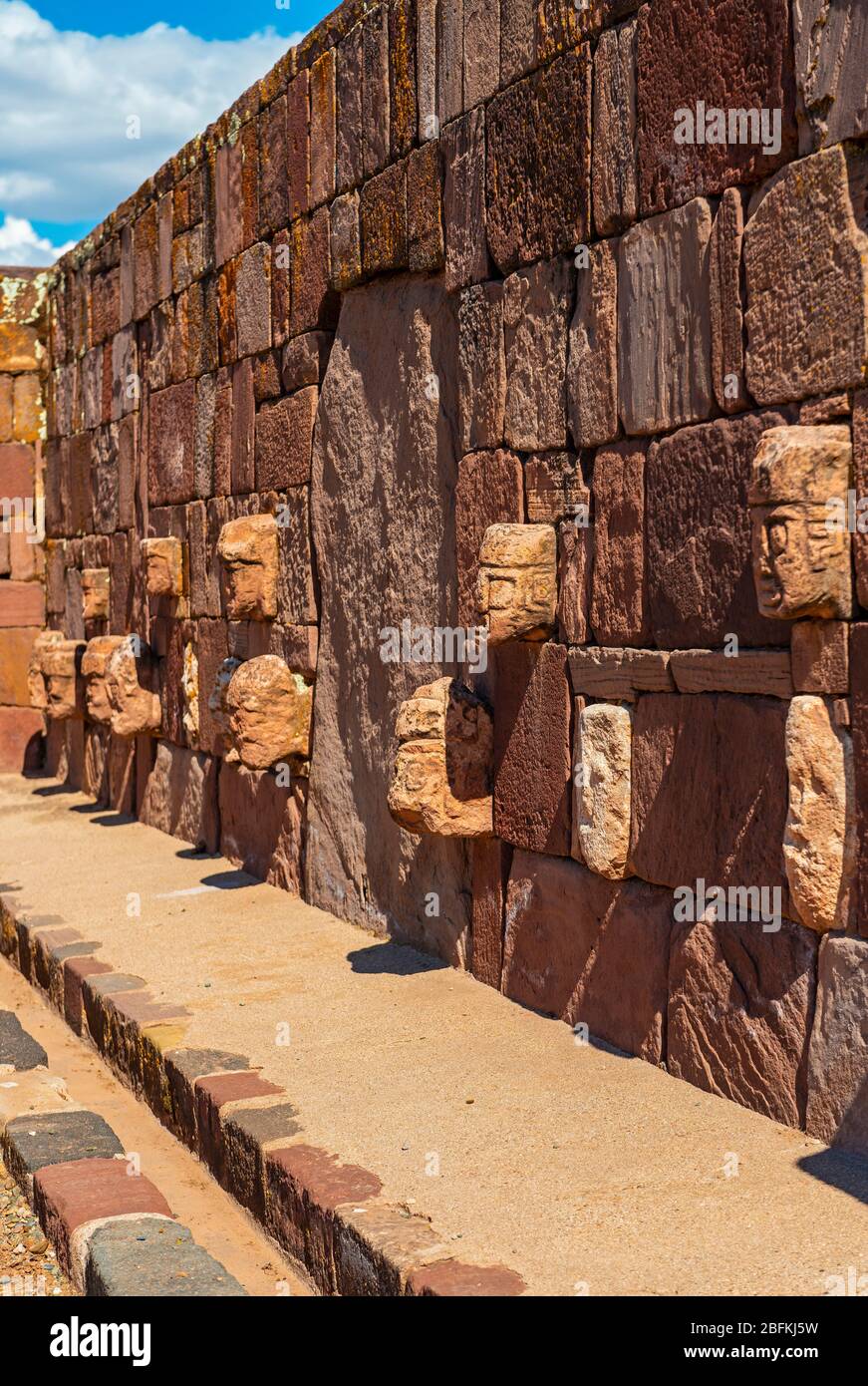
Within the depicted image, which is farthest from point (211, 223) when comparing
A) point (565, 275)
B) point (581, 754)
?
point (581, 754)

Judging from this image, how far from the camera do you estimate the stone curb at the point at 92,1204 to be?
3.53 m

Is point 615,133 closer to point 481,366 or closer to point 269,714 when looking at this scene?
point 481,366

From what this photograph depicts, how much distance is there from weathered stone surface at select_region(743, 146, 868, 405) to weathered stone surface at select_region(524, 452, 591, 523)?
963mm

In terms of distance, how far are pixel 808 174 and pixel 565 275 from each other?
1.28 m

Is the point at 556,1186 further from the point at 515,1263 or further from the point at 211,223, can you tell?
the point at 211,223

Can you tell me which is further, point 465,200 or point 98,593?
point 98,593

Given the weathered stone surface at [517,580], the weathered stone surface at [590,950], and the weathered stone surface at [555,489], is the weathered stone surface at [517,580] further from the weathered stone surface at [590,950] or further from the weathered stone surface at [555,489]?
the weathered stone surface at [590,950]

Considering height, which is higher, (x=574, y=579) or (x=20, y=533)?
(x=20, y=533)

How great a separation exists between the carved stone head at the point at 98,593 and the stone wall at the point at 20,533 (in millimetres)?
2320

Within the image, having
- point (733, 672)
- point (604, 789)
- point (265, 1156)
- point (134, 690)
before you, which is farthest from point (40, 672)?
point (733, 672)

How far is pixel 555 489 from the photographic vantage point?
505 cm

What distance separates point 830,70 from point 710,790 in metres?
1.85

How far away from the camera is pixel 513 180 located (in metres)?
5.25

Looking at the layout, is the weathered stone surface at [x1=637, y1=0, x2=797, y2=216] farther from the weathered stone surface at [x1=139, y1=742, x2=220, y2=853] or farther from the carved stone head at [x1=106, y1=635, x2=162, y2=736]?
the carved stone head at [x1=106, y1=635, x2=162, y2=736]
